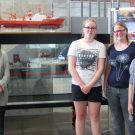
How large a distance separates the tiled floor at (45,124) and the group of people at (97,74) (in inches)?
40.7

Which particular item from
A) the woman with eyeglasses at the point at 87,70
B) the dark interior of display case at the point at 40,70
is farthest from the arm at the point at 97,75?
the dark interior of display case at the point at 40,70

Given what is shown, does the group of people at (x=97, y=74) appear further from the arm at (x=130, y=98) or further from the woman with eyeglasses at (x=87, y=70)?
the arm at (x=130, y=98)

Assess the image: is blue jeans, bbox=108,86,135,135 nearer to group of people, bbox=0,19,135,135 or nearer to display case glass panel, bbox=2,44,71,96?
group of people, bbox=0,19,135,135

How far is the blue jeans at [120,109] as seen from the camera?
3.07 metres

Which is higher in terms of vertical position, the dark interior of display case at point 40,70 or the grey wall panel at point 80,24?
the grey wall panel at point 80,24

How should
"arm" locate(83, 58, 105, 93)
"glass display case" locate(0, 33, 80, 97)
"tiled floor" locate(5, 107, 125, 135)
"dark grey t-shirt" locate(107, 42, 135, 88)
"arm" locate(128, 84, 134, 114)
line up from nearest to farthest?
"arm" locate(128, 84, 134, 114), "dark grey t-shirt" locate(107, 42, 135, 88), "arm" locate(83, 58, 105, 93), "glass display case" locate(0, 33, 80, 97), "tiled floor" locate(5, 107, 125, 135)

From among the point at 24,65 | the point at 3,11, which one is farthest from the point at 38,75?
the point at 3,11

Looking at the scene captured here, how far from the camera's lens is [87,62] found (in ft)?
10.4

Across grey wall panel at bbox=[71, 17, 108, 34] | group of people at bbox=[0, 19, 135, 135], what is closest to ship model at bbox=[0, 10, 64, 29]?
grey wall panel at bbox=[71, 17, 108, 34]

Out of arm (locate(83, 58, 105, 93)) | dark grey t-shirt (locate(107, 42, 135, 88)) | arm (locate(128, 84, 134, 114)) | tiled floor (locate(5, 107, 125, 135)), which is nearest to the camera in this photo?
arm (locate(128, 84, 134, 114))

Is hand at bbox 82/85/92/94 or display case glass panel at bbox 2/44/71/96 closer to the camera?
hand at bbox 82/85/92/94

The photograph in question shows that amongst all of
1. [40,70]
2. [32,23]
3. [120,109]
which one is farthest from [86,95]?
[32,23]

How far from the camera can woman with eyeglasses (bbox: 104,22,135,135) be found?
306cm

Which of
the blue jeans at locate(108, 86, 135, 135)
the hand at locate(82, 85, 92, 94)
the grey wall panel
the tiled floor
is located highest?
the grey wall panel
